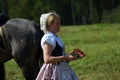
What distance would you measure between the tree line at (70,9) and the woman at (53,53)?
6246 cm

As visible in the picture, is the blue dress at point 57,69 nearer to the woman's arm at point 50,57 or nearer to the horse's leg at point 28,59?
→ the woman's arm at point 50,57

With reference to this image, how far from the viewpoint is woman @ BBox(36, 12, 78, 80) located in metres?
5.17

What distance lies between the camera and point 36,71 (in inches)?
275

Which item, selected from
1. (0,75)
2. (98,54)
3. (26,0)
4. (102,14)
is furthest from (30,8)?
(0,75)

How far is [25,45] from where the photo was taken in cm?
699

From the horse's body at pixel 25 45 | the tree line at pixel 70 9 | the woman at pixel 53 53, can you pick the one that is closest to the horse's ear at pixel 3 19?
the horse's body at pixel 25 45

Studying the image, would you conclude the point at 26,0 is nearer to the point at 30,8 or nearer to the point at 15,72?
the point at 30,8

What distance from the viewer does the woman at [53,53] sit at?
5172 millimetres

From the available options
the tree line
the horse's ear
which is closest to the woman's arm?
the horse's ear

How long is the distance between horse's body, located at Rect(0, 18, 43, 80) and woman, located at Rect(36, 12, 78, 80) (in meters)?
1.55

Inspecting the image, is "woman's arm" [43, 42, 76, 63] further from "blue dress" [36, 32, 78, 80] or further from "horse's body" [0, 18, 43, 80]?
"horse's body" [0, 18, 43, 80]

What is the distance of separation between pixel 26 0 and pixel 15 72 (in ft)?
206

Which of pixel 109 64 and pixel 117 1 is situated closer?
pixel 109 64

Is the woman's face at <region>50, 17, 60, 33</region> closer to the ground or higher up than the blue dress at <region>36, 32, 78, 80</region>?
higher up
